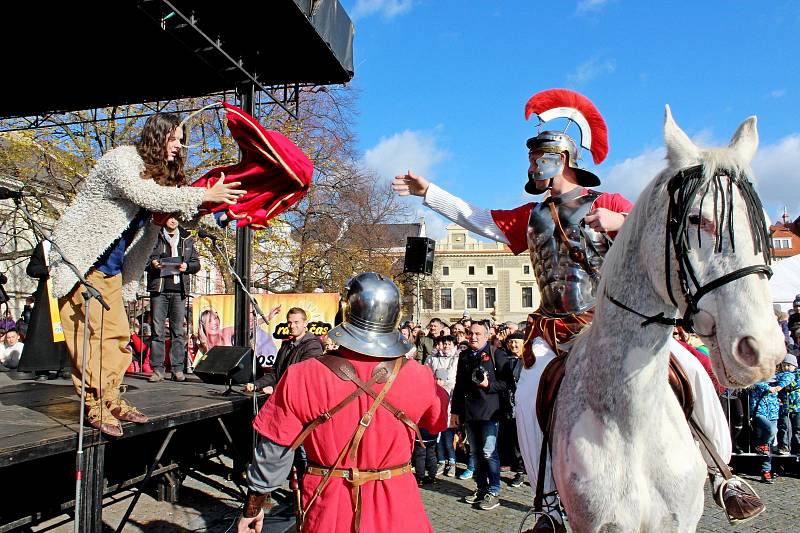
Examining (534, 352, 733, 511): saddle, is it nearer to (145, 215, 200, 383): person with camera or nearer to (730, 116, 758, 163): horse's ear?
(730, 116, 758, 163): horse's ear

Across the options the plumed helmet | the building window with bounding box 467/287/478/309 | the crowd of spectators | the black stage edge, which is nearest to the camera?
the black stage edge

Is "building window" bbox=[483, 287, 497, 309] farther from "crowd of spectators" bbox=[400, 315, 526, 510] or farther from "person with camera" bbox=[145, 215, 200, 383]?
"person with camera" bbox=[145, 215, 200, 383]

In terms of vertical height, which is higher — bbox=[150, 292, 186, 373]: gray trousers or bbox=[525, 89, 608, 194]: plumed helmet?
bbox=[525, 89, 608, 194]: plumed helmet

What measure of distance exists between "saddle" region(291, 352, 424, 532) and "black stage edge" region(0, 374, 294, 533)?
67.2 inches

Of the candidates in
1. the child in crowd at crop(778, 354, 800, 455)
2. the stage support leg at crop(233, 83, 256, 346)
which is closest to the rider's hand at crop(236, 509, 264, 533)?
the stage support leg at crop(233, 83, 256, 346)

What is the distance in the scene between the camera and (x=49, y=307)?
269 inches

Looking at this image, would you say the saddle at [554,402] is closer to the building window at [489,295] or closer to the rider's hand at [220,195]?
the rider's hand at [220,195]

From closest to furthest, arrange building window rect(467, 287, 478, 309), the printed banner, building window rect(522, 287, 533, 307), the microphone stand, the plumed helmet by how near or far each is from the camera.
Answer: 1. the microphone stand
2. the plumed helmet
3. the printed banner
4. building window rect(522, 287, 533, 307)
5. building window rect(467, 287, 478, 309)

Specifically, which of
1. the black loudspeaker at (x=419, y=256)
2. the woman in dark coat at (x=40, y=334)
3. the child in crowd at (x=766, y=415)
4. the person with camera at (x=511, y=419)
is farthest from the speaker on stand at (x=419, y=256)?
the woman in dark coat at (x=40, y=334)

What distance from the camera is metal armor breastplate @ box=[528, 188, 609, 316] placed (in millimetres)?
3486

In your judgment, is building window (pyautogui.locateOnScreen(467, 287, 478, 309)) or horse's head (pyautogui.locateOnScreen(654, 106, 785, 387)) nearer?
horse's head (pyautogui.locateOnScreen(654, 106, 785, 387))

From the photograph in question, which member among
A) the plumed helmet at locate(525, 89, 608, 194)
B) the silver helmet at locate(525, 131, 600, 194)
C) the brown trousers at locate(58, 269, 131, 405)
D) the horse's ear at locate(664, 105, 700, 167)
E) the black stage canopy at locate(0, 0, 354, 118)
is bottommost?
the brown trousers at locate(58, 269, 131, 405)

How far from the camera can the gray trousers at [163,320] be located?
747cm

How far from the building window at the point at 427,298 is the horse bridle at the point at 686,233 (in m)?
52.6
